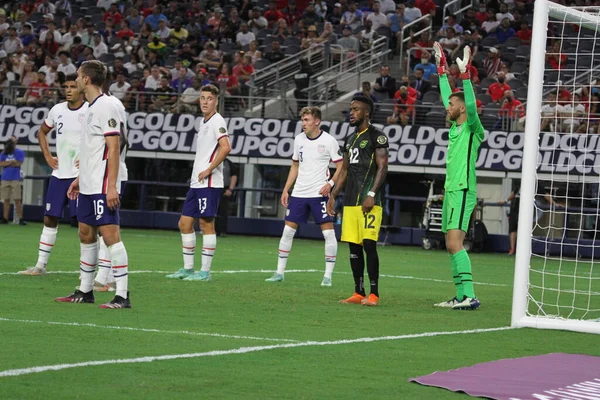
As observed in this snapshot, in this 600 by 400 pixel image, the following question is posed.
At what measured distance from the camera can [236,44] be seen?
3159 cm

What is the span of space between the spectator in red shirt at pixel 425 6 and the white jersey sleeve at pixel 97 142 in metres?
22.0

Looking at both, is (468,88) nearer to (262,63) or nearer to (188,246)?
(188,246)

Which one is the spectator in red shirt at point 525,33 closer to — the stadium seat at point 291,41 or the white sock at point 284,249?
the stadium seat at point 291,41

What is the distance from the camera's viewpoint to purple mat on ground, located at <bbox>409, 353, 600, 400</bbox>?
6430mm

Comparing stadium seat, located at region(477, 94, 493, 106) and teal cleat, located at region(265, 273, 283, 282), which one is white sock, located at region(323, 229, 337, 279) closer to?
teal cleat, located at region(265, 273, 283, 282)

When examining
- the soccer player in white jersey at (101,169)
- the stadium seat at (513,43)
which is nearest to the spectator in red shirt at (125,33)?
the stadium seat at (513,43)

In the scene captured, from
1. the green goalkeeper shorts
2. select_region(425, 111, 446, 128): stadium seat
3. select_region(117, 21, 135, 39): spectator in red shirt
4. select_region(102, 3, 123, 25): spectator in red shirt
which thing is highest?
select_region(102, 3, 123, 25): spectator in red shirt

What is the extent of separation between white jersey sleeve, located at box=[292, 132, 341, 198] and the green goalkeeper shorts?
3.18m

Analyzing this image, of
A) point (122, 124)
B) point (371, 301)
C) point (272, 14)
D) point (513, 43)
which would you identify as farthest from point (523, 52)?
point (122, 124)

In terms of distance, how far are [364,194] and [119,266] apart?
9.62 feet

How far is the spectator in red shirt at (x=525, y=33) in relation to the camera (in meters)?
28.9

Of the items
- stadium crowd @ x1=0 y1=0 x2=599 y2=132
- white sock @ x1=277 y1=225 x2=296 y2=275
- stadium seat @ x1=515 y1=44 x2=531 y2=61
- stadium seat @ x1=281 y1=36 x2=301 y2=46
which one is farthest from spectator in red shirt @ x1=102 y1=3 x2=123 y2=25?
white sock @ x1=277 y1=225 x2=296 y2=275

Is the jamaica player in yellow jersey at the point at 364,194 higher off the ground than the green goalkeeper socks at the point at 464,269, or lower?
higher

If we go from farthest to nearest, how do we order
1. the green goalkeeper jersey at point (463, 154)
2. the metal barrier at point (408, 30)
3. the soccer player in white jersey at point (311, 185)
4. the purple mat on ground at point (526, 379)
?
the metal barrier at point (408, 30) → the soccer player in white jersey at point (311, 185) → the green goalkeeper jersey at point (463, 154) → the purple mat on ground at point (526, 379)
